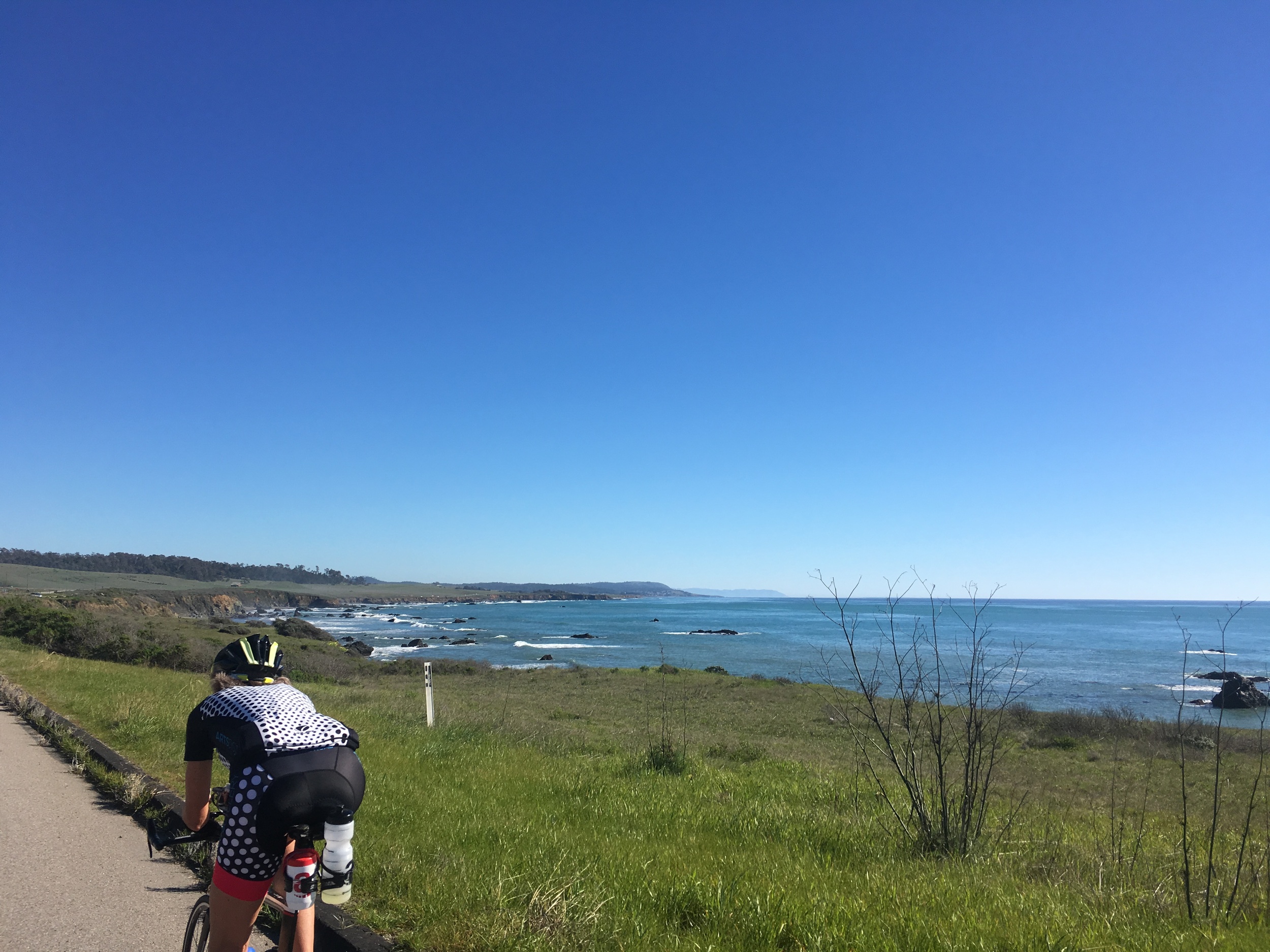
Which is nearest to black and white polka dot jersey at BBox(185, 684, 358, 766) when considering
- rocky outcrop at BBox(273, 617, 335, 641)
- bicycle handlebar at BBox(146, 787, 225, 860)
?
bicycle handlebar at BBox(146, 787, 225, 860)

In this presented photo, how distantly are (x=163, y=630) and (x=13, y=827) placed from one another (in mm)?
30938

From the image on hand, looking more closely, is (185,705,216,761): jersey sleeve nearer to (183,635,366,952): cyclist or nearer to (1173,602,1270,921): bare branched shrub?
(183,635,366,952): cyclist

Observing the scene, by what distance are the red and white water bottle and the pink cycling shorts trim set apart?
0.13 m

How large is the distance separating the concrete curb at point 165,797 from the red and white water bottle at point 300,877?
4.79 feet

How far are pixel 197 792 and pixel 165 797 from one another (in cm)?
473

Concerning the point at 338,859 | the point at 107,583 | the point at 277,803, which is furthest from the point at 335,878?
the point at 107,583

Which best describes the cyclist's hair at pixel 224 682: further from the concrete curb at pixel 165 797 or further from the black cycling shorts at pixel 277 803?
the concrete curb at pixel 165 797

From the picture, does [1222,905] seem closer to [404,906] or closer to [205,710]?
[404,906]

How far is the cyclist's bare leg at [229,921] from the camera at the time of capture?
7.65 ft

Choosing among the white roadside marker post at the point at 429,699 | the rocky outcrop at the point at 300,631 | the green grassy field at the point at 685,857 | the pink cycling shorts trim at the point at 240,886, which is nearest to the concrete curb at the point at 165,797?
the green grassy field at the point at 685,857

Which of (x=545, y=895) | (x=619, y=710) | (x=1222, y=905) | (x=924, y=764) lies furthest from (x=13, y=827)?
(x=619, y=710)

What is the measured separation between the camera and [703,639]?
73438mm

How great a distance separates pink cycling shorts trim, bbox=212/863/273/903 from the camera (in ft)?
7.57

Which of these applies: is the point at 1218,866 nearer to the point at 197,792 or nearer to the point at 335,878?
the point at 335,878
